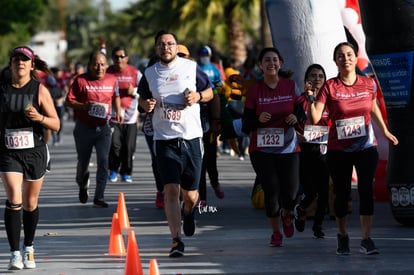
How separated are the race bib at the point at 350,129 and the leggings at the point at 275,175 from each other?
0.88 metres

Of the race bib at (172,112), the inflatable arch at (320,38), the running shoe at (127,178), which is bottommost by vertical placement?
the running shoe at (127,178)

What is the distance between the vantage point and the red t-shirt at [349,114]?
38.1ft

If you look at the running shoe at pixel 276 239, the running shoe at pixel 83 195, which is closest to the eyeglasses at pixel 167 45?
the running shoe at pixel 276 239

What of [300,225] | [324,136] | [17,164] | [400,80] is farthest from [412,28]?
[17,164]

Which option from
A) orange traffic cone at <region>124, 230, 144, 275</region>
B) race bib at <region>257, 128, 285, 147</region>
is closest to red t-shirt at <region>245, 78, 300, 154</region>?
race bib at <region>257, 128, 285, 147</region>

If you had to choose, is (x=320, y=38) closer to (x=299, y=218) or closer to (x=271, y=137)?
(x=299, y=218)

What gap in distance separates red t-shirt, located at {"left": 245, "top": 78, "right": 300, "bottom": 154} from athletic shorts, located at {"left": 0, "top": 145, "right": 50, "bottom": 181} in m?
2.18

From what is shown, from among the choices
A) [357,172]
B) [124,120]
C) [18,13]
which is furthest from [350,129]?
[18,13]

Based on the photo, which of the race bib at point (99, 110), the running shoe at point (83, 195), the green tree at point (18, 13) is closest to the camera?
the race bib at point (99, 110)

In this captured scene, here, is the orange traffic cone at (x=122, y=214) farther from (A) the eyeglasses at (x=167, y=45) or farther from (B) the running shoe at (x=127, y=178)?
(B) the running shoe at (x=127, y=178)

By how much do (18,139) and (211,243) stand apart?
253 centimetres

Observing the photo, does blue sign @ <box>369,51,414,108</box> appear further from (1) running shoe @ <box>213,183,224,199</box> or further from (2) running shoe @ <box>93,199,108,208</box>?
(2) running shoe @ <box>93,199,108,208</box>

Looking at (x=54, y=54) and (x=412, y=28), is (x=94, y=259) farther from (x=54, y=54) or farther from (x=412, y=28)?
(x=54, y=54)

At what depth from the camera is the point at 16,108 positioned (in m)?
11.1
